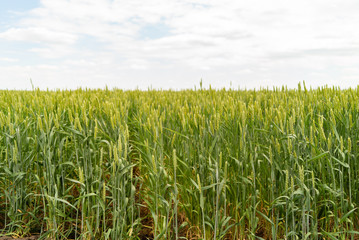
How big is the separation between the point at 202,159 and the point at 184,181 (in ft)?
1.25

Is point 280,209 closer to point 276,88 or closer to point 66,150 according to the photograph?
point 66,150

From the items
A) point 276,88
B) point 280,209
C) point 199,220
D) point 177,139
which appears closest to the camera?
point 280,209

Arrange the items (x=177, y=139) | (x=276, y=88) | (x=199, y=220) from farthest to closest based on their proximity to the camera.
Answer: (x=276, y=88), (x=177, y=139), (x=199, y=220)

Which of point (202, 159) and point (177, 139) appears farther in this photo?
point (177, 139)

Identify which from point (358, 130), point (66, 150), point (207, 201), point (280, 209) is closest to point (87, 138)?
point (66, 150)

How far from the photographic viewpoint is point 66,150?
8.92ft

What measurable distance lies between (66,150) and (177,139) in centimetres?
99

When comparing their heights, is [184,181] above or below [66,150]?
below

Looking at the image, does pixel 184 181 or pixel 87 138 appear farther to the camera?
pixel 184 181

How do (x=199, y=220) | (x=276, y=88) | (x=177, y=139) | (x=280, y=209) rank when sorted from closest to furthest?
1. (x=280, y=209)
2. (x=199, y=220)
3. (x=177, y=139)
4. (x=276, y=88)

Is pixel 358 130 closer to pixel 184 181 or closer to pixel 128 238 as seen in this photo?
pixel 184 181

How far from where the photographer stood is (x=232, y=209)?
2.50m

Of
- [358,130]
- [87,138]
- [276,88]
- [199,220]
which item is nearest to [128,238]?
[199,220]

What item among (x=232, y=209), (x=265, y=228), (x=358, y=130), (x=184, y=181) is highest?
(x=358, y=130)
